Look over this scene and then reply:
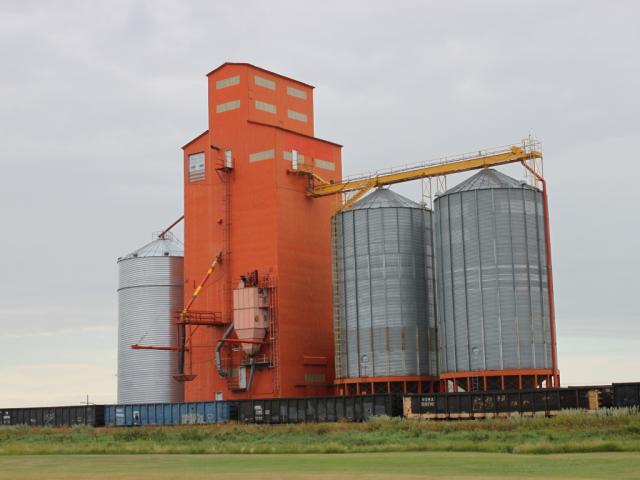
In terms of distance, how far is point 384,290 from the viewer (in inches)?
2886

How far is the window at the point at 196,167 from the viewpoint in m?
83.0

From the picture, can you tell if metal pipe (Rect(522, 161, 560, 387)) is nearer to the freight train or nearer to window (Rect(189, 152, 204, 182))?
the freight train

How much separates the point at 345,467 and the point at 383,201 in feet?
151

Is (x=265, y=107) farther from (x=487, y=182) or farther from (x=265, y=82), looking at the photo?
(x=487, y=182)

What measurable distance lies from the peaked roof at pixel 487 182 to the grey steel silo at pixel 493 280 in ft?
0.28

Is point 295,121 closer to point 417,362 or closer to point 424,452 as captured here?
point 417,362

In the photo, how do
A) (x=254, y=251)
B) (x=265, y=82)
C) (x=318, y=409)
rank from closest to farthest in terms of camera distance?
(x=318, y=409), (x=254, y=251), (x=265, y=82)

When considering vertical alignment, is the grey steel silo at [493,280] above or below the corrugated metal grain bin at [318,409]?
above

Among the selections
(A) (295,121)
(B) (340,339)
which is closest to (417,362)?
(B) (340,339)

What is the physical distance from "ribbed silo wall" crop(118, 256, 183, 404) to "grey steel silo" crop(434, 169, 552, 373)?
1091 inches

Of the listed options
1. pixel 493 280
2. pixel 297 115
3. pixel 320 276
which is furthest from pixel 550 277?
pixel 297 115

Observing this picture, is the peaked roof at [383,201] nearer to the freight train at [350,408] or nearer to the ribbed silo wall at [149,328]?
the freight train at [350,408]

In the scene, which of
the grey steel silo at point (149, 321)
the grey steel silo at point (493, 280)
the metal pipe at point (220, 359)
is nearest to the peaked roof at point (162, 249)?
the grey steel silo at point (149, 321)

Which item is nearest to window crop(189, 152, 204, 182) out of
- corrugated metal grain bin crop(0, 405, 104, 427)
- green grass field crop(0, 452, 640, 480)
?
corrugated metal grain bin crop(0, 405, 104, 427)
